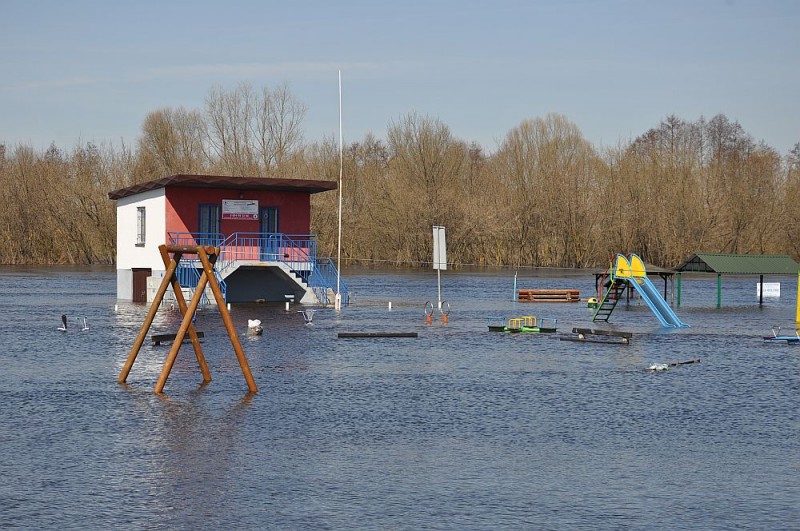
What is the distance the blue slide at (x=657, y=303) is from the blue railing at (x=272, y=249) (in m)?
12.1

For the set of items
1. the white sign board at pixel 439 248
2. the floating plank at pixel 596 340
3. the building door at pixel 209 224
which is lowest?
the floating plank at pixel 596 340

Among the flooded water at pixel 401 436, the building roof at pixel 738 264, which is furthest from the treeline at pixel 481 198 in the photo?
the flooded water at pixel 401 436

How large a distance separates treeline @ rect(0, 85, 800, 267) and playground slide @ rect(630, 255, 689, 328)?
66494mm

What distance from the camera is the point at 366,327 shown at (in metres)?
35.9

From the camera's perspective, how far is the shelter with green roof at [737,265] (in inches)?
2180

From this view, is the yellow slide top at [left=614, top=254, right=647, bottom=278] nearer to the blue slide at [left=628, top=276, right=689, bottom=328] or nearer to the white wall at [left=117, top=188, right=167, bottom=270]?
the blue slide at [left=628, top=276, right=689, bottom=328]

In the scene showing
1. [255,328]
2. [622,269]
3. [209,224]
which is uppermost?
[209,224]

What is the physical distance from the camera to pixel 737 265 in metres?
56.5

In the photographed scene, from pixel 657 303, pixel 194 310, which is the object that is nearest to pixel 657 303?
pixel 657 303

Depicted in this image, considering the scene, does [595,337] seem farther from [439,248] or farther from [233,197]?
[233,197]

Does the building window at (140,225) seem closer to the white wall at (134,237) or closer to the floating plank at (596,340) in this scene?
the white wall at (134,237)

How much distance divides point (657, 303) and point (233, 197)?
1838 cm

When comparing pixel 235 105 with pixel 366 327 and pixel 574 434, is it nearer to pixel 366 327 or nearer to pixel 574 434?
pixel 366 327

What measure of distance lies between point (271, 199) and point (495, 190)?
67759 millimetres
